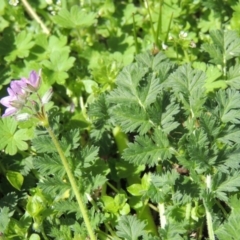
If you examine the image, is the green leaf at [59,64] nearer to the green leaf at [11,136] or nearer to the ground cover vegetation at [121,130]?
the ground cover vegetation at [121,130]

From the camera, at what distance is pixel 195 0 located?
10.0 feet

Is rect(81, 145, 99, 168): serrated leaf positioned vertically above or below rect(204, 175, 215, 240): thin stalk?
above

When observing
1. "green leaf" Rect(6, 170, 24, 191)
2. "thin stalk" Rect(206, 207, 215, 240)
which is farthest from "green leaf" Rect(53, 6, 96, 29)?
"thin stalk" Rect(206, 207, 215, 240)

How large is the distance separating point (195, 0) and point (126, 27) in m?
0.41

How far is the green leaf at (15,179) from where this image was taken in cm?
241

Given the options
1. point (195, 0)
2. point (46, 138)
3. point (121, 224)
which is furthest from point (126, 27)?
point (121, 224)

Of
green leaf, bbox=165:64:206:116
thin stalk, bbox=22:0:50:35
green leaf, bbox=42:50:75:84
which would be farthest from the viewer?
thin stalk, bbox=22:0:50:35

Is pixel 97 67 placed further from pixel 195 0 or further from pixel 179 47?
pixel 195 0

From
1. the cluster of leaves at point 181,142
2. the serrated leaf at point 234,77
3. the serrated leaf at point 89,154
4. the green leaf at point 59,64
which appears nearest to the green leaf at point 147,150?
the cluster of leaves at point 181,142

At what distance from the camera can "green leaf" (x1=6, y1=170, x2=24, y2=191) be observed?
2.41 metres

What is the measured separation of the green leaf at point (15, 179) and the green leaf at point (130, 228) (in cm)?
52

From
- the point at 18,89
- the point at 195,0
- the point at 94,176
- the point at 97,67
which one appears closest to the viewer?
the point at 18,89

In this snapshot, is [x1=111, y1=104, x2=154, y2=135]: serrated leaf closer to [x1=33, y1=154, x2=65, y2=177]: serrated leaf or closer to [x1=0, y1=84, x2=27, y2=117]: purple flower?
[x1=33, y1=154, x2=65, y2=177]: serrated leaf

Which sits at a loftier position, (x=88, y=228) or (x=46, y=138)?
(x=46, y=138)
